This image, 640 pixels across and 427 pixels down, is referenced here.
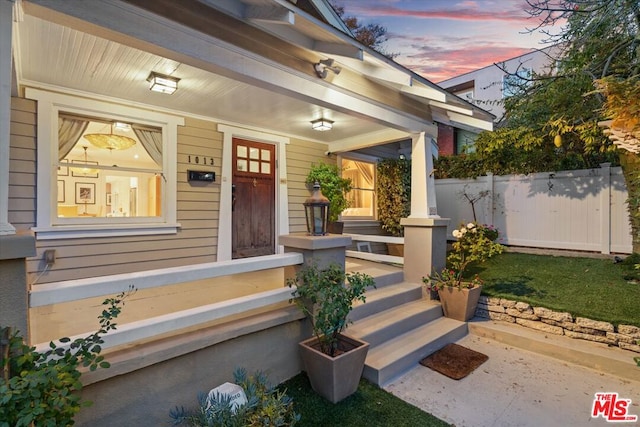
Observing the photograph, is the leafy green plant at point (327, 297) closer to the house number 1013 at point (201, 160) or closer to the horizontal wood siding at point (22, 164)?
the house number 1013 at point (201, 160)

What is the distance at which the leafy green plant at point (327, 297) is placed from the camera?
2.42 metres

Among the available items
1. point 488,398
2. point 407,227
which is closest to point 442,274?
point 407,227

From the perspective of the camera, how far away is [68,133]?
360cm

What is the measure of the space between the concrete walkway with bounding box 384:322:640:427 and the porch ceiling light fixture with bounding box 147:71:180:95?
371 centimetres

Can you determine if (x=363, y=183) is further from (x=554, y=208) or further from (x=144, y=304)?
(x=144, y=304)

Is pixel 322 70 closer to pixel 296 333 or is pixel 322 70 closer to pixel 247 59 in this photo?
pixel 247 59

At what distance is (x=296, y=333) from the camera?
8.96ft

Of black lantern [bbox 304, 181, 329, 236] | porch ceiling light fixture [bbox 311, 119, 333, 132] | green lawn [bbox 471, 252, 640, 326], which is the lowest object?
green lawn [bbox 471, 252, 640, 326]

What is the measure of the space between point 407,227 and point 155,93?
3.80m

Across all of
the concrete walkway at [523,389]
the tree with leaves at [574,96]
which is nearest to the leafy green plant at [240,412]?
the concrete walkway at [523,389]

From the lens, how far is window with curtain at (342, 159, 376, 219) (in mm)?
6746

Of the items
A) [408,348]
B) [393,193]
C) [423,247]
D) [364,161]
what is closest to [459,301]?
[423,247]

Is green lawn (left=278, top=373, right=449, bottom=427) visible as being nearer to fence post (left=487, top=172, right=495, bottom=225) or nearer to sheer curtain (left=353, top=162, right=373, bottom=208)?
sheer curtain (left=353, top=162, right=373, bottom=208)

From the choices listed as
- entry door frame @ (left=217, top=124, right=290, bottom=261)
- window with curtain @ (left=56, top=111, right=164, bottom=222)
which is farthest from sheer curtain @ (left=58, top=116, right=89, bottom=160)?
entry door frame @ (left=217, top=124, right=290, bottom=261)
